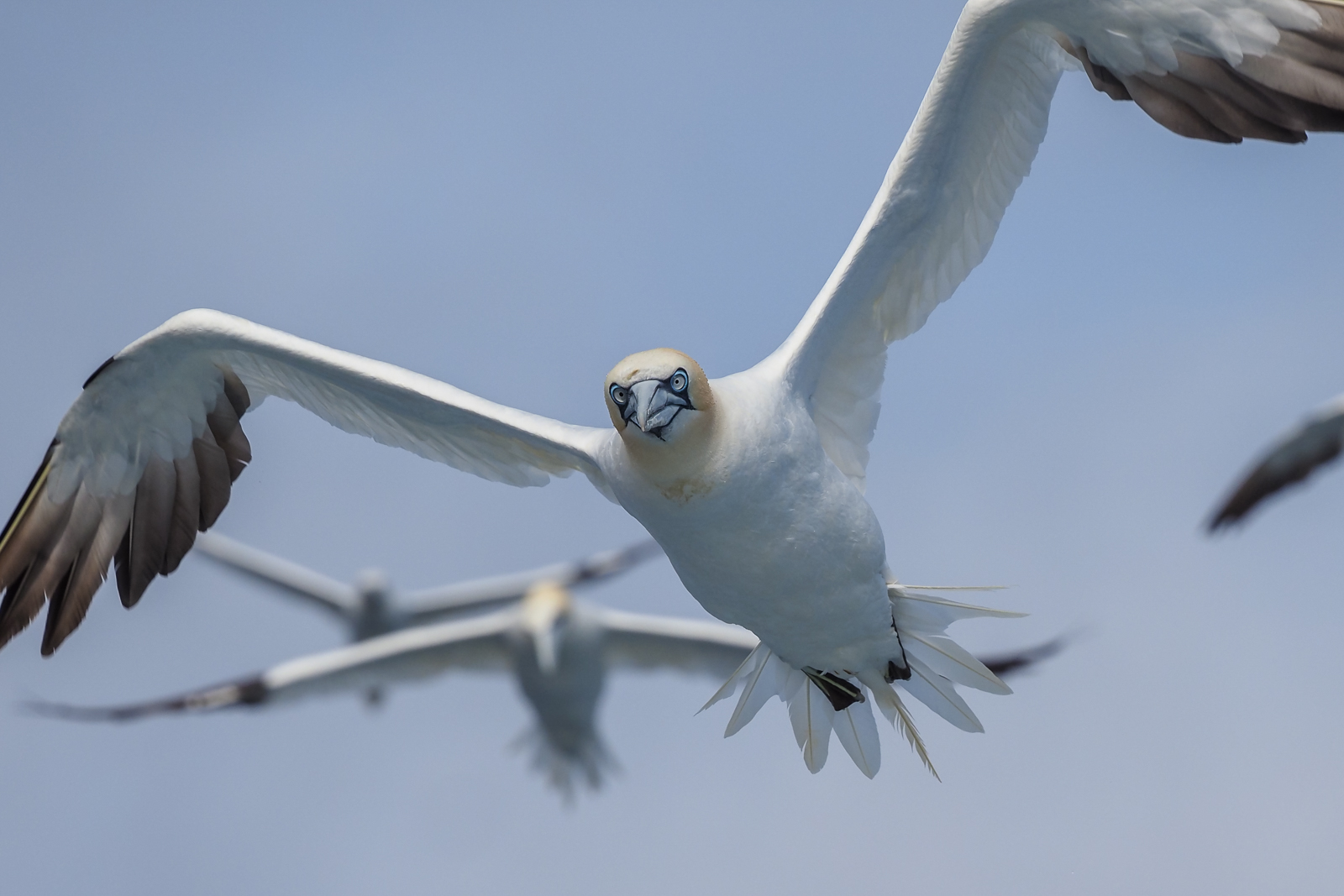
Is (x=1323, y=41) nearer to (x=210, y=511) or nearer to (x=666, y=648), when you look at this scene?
(x=210, y=511)

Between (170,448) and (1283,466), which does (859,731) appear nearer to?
(170,448)

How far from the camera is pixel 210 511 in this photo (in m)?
8.31

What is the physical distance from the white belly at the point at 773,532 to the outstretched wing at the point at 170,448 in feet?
2.67

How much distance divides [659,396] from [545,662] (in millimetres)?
12328

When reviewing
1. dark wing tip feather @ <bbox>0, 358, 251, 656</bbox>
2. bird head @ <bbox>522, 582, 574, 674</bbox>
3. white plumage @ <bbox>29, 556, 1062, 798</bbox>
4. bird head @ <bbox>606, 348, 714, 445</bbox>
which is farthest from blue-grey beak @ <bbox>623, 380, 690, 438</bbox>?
bird head @ <bbox>522, 582, 574, 674</bbox>

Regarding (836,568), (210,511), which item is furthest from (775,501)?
(210,511)

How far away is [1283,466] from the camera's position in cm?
1491

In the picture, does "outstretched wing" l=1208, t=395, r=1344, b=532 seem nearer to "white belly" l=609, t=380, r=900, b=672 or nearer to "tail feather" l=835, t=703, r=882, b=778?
"tail feather" l=835, t=703, r=882, b=778

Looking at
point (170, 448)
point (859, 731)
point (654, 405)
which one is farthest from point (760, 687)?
point (170, 448)

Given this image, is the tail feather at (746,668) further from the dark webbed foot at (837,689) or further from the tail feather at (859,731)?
the tail feather at (859,731)

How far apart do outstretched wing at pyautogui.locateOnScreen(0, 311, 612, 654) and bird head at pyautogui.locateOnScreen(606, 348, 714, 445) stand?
40.4 inches

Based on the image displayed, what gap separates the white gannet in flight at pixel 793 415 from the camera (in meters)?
6.16

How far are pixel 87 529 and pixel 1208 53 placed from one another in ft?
18.4

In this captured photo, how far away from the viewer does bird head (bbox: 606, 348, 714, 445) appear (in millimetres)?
6102
